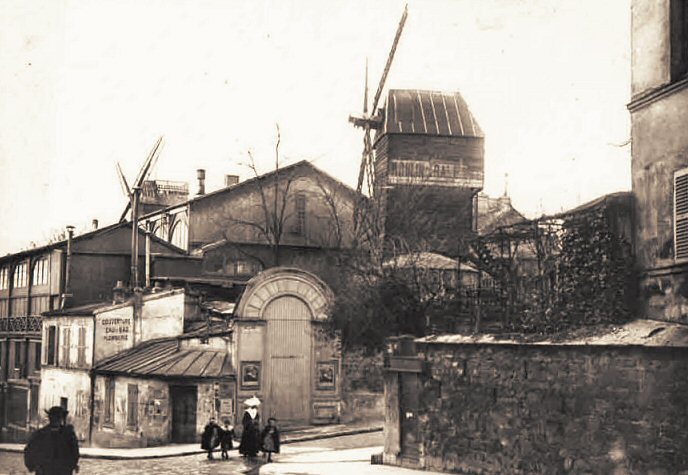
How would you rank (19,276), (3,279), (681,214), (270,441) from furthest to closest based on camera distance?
(3,279) < (19,276) < (270,441) < (681,214)

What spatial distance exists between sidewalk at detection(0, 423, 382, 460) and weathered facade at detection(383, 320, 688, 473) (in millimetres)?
7675

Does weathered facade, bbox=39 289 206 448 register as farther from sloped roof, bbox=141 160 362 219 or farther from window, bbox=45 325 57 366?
sloped roof, bbox=141 160 362 219

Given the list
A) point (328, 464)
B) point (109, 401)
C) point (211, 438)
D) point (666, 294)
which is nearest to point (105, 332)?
point (109, 401)

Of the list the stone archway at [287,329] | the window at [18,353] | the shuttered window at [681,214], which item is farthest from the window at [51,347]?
the shuttered window at [681,214]

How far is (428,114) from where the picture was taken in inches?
1658

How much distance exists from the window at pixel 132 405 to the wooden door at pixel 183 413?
1.80m

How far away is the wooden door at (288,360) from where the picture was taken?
90.5ft

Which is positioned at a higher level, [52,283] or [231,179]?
[231,179]

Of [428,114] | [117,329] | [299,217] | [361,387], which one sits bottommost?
[361,387]

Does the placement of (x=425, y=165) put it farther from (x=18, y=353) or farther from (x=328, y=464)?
(x=328, y=464)

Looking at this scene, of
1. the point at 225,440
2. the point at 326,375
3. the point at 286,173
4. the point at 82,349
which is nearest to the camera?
the point at 225,440

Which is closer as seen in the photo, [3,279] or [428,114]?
[428,114]

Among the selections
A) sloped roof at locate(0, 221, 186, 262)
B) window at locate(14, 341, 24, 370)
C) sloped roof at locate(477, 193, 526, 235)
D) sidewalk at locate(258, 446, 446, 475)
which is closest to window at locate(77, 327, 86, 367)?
sloped roof at locate(0, 221, 186, 262)

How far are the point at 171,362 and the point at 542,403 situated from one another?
16.1 meters
